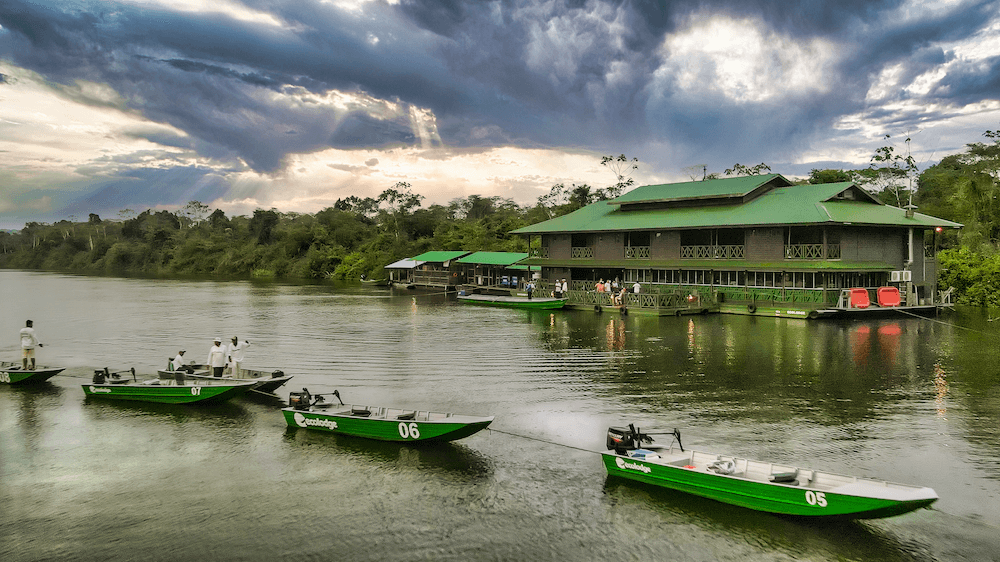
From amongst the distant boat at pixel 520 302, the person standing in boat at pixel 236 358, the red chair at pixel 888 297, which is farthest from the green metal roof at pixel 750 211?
the person standing in boat at pixel 236 358

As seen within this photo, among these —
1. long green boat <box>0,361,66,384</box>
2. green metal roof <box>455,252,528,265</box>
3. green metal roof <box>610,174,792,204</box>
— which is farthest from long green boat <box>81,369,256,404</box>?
Answer: green metal roof <box>455,252,528,265</box>

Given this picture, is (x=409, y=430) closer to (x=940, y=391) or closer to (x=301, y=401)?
(x=301, y=401)

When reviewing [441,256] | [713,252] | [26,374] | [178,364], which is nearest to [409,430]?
[178,364]

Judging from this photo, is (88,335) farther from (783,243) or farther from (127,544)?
(783,243)

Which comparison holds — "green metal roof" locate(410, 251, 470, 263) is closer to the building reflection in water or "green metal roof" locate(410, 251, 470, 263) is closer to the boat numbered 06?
the building reflection in water

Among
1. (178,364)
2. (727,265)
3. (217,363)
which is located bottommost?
(178,364)

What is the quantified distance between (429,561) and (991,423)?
1558 centimetres

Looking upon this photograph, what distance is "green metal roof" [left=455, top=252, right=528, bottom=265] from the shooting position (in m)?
61.1

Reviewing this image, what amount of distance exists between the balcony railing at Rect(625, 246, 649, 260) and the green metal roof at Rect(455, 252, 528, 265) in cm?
1508

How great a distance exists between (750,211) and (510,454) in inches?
1324

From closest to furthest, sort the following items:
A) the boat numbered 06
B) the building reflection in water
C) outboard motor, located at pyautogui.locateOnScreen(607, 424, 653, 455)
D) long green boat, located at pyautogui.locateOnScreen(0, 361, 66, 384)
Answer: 1. outboard motor, located at pyautogui.locateOnScreen(607, 424, 653, 455)
2. the boat numbered 06
3. the building reflection in water
4. long green boat, located at pyautogui.locateOnScreen(0, 361, 66, 384)

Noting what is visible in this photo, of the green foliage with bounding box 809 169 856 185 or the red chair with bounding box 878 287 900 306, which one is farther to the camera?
the green foliage with bounding box 809 169 856 185

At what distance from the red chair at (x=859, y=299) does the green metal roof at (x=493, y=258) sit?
30.8 metres

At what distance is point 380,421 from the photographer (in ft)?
46.2
